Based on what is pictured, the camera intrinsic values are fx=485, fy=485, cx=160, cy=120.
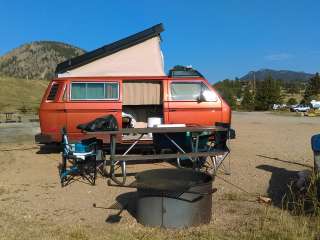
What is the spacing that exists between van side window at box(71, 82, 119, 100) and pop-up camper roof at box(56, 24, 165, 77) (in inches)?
90.7

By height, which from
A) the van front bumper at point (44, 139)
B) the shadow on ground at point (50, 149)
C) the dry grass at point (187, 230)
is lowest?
the dry grass at point (187, 230)

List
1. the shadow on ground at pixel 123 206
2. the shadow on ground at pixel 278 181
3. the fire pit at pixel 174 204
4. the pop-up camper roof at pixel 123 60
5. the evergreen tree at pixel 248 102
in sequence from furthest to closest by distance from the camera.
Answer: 1. the evergreen tree at pixel 248 102
2. the pop-up camper roof at pixel 123 60
3. the shadow on ground at pixel 278 181
4. the shadow on ground at pixel 123 206
5. the fire pit at pixel 174 204

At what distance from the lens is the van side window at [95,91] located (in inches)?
440

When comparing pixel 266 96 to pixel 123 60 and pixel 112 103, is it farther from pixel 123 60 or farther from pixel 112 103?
pixel 112 103

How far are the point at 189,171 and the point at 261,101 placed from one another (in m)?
59.9

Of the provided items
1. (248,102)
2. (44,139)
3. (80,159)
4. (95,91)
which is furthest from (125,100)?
(248,102)

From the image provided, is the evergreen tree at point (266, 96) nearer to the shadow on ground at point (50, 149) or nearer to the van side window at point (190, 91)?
the shadow on ground at point (50, 149)

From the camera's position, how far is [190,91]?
1120cm

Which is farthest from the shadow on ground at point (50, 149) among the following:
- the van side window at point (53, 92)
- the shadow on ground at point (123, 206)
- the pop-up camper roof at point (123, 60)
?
the shadow on ground at point (123, 206)

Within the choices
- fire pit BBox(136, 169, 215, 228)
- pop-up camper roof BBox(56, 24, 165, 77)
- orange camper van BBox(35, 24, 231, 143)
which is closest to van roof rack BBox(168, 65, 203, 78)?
orange camper van BBox(35, 24, 231, 143)

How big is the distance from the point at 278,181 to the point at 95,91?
4968 millimetres

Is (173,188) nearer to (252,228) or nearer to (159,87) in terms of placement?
(252,228)

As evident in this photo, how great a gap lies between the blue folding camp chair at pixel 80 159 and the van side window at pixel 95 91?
9.08ft

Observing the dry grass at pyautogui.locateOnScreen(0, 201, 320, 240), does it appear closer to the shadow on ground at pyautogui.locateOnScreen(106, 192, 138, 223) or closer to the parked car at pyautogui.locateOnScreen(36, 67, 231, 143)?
the shadow on ground at pyautogui.locateOnScreen(106, 192, 138, 223)
